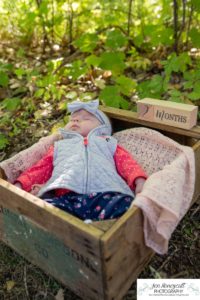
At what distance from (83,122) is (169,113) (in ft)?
1.52

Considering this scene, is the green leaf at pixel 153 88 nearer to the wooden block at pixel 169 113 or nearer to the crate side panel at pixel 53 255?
the wooden block at pixel 169 113

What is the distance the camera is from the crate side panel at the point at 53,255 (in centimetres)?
138

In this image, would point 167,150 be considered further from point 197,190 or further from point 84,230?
point 84,230

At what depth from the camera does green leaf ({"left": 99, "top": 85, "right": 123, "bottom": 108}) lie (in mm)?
2408

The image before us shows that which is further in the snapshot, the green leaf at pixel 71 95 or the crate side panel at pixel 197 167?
the green leaf at pixel 71 95

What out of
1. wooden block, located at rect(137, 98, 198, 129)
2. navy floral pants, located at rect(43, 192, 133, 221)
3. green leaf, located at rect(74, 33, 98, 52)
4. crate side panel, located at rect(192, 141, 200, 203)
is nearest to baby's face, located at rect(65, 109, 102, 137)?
wooden block, located at rect(137, 98, 198, 129)

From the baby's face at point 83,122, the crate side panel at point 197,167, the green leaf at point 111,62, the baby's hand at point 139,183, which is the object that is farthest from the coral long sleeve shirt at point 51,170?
the green leaf at point 111,62

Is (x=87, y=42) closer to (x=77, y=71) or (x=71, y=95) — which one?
(x=77, y=71)

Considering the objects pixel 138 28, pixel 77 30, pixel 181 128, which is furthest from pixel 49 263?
pixel 77 30

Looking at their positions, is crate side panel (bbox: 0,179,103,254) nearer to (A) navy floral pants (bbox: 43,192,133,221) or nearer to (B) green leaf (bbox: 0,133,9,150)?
(A) navy floral pants (bbox: 43,192,133,221)

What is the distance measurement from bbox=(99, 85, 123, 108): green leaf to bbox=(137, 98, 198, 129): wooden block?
0.38 meters

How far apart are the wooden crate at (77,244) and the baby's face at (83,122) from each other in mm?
573

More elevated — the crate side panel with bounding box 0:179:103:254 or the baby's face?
the baby's face
